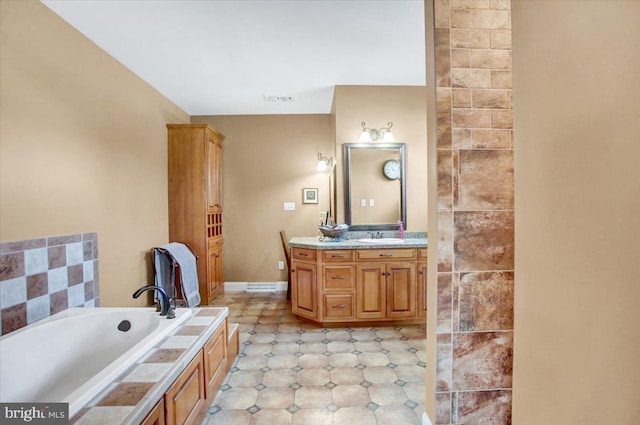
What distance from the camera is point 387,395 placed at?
2021 millimetres

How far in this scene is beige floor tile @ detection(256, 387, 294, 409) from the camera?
6.32ft

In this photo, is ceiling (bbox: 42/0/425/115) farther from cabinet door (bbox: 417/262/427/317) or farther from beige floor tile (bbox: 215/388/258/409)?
beige floor tile (bbox: 215/388/258/409)

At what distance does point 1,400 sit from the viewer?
143 cm

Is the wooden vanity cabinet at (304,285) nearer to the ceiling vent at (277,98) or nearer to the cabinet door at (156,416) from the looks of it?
the cabinet door at (156,416)

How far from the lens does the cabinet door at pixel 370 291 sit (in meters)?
3.08

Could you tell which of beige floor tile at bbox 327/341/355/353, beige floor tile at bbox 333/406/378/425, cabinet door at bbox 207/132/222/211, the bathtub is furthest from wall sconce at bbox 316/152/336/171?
beige floor tile at bbox 333/406/378/425

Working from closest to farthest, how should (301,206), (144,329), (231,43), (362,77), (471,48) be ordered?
(471,48) → (144,329) → (231,43) → (362,77) → (301,206)

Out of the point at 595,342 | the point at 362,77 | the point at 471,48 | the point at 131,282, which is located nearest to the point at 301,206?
the point at 362,77

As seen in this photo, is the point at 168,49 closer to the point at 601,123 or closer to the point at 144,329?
the point at 144,329

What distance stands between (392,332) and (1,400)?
2.86 m

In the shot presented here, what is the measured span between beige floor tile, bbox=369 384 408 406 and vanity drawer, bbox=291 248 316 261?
4.53ft

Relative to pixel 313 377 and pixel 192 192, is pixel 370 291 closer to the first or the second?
pixel 313 377

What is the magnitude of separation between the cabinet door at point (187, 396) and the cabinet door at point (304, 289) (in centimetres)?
155

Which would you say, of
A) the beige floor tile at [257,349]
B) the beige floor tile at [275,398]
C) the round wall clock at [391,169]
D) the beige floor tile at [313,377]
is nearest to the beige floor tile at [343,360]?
the beige floor tile at [313,377]
